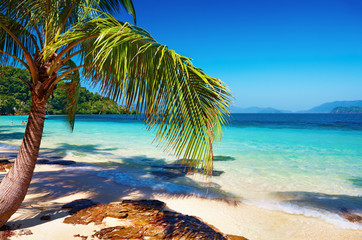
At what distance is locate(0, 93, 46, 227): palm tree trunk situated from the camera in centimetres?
279

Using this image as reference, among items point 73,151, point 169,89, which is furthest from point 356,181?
point 73,151

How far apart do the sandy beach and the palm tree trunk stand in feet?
1.36

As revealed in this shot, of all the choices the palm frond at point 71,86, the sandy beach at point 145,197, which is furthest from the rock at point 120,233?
the palm frond at point 71,86

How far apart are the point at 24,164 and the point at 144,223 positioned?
5.57 ft

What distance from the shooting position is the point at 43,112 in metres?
2.87

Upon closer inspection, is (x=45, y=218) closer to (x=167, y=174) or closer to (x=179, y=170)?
(x=167, y=174)

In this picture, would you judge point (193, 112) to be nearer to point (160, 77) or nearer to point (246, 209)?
point (160, 77)

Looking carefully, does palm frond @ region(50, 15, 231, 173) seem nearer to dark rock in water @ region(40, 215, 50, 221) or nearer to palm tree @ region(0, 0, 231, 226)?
palm tree @ region(0, 0, 231, 226)

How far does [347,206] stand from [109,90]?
18.6 feet

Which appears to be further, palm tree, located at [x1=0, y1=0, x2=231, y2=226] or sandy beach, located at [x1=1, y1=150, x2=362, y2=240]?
sandy beach, located at [x1=1, y1=150, x2=362, y2=240]

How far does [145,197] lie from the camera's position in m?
4.91

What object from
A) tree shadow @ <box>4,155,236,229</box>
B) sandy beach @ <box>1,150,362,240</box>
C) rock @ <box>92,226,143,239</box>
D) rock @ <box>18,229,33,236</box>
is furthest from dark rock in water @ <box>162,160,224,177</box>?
rock @ <box>18,229,33,236</box>

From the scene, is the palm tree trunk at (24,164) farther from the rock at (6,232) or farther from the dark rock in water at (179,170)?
the dark rock in water at (179,170)

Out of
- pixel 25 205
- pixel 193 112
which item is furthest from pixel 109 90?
pixel 25 205
